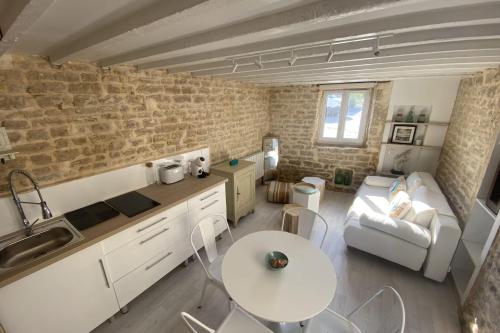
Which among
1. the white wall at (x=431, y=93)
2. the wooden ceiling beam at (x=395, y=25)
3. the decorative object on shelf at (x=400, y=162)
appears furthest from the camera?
the decorative object on shelf at (x=400, y=162)

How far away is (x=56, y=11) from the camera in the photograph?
0.92 m

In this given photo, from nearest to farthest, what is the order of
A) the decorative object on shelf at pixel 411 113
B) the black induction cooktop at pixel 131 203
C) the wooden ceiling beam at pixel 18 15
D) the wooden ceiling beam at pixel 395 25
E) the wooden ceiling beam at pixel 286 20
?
the wooden ceiling beam at pixel 18 15 → the wooden ceiling beam at pixel 286 20 → the wooden ceiling beam at pixel 395 25 → the black induction cooktop at pixel 131 203 → the decorative object on shelf at pixel 411 113

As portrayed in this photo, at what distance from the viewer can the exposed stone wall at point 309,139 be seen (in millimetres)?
4047

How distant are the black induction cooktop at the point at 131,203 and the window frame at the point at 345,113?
389cm

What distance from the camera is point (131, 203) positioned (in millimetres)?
2062

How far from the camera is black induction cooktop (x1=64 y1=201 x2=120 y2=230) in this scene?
1.72 meters

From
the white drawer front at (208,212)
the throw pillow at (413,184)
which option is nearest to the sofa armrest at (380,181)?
the throw pillow at (413,184)

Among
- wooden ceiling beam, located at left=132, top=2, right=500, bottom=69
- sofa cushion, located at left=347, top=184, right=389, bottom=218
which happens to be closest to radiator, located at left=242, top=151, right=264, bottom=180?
sofa cushion, located at left=347, top=184, right=389, bottom=218

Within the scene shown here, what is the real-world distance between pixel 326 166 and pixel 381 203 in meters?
1.66

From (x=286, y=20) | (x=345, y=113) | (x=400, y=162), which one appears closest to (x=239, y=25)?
(x=286, y=20)

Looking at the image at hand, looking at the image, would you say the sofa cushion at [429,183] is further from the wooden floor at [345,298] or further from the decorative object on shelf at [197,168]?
the decorative object on shelf at [197,168]

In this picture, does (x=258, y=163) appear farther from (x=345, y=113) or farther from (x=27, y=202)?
(x=27, y=202)

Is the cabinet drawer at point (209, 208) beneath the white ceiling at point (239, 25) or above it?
beneath

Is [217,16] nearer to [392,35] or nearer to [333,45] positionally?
[333,45]
